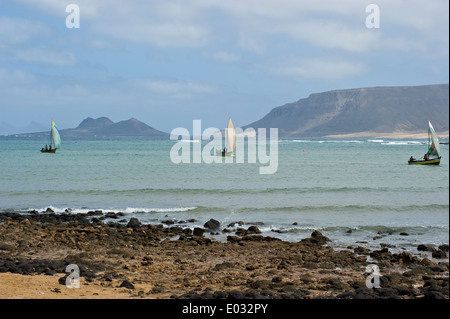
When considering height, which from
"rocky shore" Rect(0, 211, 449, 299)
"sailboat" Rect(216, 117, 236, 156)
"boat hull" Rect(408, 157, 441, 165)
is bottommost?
"rocky shore" Rect(0, 211, 449, 299)

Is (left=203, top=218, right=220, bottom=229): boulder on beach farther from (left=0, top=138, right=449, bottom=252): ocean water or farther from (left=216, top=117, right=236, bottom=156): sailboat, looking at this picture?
(left=216, top=117, right=236, bottom=156): sailboat

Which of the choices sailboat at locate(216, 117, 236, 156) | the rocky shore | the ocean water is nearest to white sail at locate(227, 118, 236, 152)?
sailboat at locate(216, 117, 236, 156)

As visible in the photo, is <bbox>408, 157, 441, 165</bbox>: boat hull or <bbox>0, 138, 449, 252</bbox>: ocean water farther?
<bbox>408, 157, 441, 165</bbox>: boat hull

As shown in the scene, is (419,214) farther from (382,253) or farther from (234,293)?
(234,293)

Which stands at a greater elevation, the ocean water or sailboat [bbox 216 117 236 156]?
sailboat [bbox 216 117 236 156]

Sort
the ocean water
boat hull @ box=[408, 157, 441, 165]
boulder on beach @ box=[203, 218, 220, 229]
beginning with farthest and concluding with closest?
boat hull @ box=[408, 157, 441, 165] < the ocean water < boulder on beach @ box=[203, 218, 220, 229]

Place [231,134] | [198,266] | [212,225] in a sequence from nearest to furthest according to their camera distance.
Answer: [198,266] < [212,225] < [231,134]

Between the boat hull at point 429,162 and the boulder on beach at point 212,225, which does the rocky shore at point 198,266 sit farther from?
the boat hull at point 429,162

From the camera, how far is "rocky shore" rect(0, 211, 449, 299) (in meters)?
10.1

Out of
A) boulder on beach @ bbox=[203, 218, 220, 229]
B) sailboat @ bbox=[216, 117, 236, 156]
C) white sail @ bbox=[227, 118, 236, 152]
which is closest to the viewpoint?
boulder on beach @ bbox=[203, 218, 220, 229]

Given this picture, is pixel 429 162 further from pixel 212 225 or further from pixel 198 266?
pixel 198 266

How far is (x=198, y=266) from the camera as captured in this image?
1273 cm

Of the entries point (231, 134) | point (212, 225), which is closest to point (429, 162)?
point (231, 134)

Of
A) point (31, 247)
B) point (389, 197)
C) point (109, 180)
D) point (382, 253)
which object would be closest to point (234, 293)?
point (382, 253)
